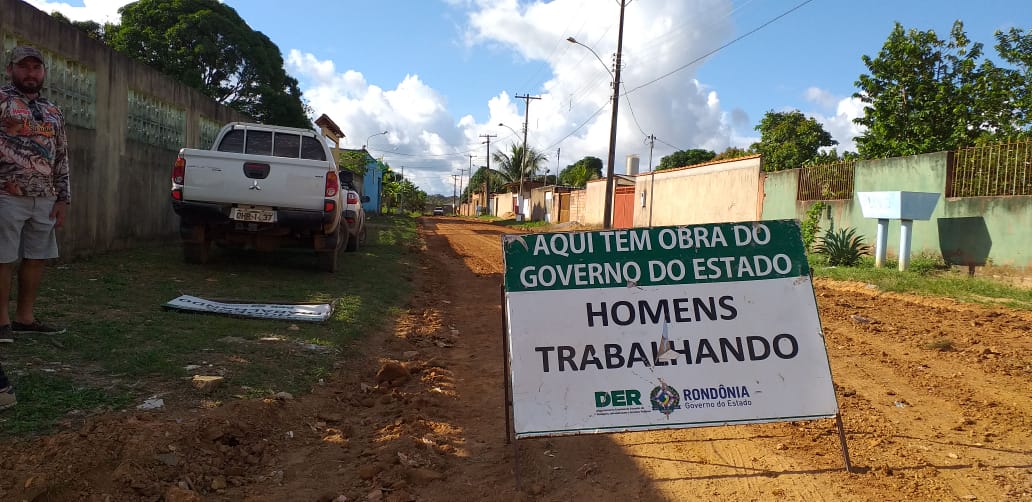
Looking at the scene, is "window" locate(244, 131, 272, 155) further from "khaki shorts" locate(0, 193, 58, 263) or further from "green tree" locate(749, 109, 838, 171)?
"green tree" locate(749, 109, 838, 171)

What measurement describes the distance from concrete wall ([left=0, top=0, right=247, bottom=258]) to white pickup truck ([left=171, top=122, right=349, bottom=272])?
4.85ft

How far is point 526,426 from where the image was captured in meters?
3.13

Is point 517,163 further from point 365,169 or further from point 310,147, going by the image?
point 310,147

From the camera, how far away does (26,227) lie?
429 cm

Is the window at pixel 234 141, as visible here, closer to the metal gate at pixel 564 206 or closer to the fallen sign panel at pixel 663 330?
the fallen sign panel at pixel 663 330

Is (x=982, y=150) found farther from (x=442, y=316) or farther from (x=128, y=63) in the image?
(x=128, y=63)

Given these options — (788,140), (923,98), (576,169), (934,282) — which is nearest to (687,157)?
(576,169)

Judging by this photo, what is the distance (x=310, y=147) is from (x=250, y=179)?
1.70 m

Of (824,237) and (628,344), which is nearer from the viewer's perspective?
(628,344)

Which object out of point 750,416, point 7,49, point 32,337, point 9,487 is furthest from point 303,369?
point 7,49

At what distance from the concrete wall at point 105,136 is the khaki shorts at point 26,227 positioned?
11.9 ft

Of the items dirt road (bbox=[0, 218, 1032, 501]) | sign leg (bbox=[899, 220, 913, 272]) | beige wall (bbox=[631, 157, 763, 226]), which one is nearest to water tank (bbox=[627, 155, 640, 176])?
beige wall (bbox=[631, 157, 763, 226])

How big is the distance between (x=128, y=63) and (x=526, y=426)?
30.1 feet

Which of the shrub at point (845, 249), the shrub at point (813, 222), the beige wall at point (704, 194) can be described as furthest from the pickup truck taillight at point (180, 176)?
the beige wall at point (704, 194)
